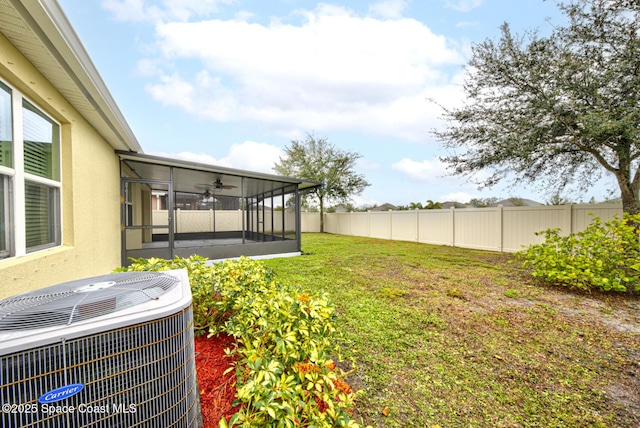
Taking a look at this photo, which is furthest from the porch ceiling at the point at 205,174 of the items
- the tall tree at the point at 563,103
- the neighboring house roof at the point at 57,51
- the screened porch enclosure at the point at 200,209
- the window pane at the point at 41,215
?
the tall tree at the point at 563,103

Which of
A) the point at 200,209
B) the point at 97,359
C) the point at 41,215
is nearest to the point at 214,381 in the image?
the point at 97,359

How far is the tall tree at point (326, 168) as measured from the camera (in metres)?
19.8

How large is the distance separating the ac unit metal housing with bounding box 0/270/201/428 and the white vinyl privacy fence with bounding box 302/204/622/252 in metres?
6.31

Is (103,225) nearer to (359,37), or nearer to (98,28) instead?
(98,28)

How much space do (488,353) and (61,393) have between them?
3.28 m

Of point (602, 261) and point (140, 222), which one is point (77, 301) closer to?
point (602, 261)

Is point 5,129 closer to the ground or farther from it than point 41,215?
farther from it

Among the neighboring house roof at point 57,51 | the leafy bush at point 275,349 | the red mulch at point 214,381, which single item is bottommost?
the red mulch at point 214,381

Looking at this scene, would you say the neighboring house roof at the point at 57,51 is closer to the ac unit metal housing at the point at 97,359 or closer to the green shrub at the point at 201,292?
the ac unit metal housing at the point at 97,359

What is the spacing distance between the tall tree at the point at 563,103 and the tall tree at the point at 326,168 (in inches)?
456

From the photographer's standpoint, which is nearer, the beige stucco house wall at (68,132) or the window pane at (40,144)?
the beige stucco house wall at (68,132)

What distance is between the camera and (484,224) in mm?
10039

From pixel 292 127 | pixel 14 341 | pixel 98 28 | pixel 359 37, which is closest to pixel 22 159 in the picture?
pixel 14 341

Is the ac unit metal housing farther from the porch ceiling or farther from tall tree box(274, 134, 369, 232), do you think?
tall tree box(274, 134, 369, 232)
